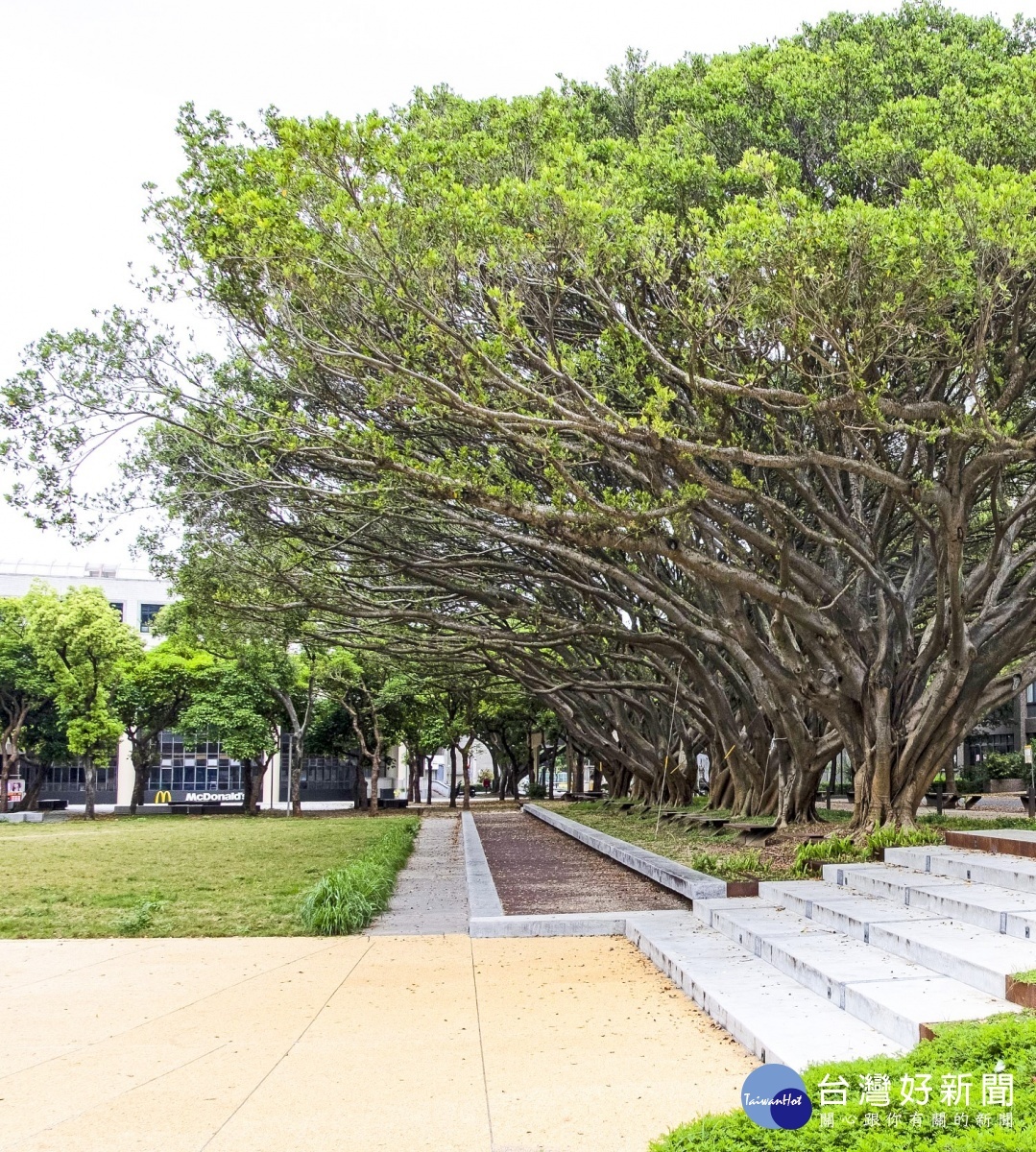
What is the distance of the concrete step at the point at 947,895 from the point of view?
7.05 m

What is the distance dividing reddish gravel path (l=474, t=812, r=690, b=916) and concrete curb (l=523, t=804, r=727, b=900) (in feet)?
0.52

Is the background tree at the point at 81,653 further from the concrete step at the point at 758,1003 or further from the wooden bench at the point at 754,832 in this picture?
the concrete step at the point at 758,1003

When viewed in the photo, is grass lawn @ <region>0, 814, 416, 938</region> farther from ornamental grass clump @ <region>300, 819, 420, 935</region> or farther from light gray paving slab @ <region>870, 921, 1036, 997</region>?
light gray paving slab @ <region>870, 921, 1036, 997</region>

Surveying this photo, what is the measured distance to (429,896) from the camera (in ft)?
40.6

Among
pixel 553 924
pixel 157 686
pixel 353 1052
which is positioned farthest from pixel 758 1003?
pixel 157 686

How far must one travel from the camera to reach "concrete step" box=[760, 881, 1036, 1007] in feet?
19.1

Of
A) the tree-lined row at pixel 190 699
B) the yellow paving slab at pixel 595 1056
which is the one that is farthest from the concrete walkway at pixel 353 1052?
the tree-lined row at pixel 190 699

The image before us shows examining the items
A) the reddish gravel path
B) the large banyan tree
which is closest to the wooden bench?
the reddish gravel path

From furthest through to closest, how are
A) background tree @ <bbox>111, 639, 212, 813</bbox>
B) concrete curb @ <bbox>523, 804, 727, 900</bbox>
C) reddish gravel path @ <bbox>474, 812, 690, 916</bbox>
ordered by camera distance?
1. background tree @ <bbox>111, 639, 212, 813</bbox>
2. reddish gravel path @ <bbox>474, 812, 690, 916</bbox>
3. concrete curb @ <bbox>523, 804, 727, 900</bbox>

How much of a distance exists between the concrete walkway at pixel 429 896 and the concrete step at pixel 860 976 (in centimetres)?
279

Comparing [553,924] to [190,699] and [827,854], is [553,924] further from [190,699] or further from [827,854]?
[190,699]

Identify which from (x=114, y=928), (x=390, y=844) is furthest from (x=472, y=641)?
(x=114, y=928)

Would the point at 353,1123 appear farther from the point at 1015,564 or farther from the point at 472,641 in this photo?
the point at 472,641

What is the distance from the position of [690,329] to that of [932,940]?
5570 mm
